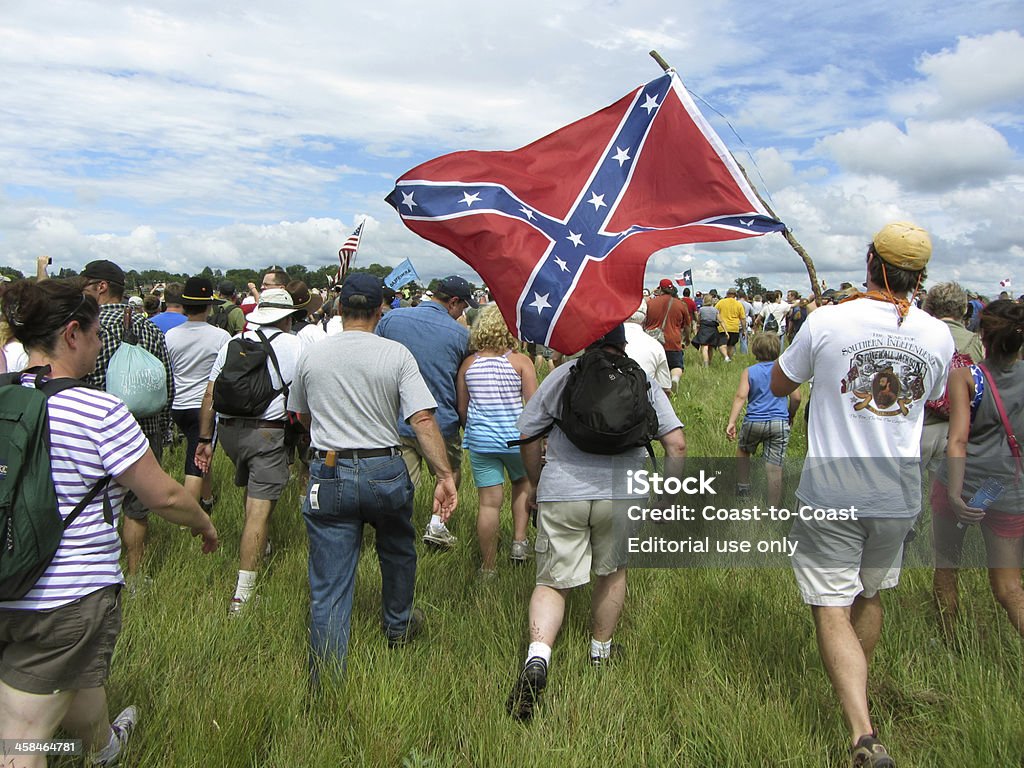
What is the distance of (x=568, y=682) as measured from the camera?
12.0ft

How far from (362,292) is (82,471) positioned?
5.61ft

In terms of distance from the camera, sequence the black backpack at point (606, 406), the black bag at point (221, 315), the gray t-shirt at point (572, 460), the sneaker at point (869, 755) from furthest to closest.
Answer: the black bag at point (221, 315) < the gray t-shirt at point (572, 460) < the black backpack at point (606, 406) < the sneaker at point (869, 755)

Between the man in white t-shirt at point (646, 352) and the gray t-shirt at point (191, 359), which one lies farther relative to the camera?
the man in white t-shirt at point (646, 352)

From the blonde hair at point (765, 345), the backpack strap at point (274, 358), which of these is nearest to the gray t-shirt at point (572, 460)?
the backpack strap at point (274, 358)

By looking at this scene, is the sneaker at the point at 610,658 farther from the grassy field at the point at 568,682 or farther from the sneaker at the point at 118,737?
the sneaker at the point at 118,737

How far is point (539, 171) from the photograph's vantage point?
443cm

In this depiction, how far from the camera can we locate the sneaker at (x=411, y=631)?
412 cm

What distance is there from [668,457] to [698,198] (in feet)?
4.74

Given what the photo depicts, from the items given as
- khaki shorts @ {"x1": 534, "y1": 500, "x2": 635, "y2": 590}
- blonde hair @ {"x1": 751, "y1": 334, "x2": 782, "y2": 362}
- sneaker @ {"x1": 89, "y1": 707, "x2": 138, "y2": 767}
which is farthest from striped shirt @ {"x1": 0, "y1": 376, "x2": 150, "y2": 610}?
blonde hair @ {"x1": 751, "y1": 334, "x2": 782, "y2": 362}

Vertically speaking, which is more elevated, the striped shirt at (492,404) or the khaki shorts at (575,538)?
the striped shirt at (492,404)

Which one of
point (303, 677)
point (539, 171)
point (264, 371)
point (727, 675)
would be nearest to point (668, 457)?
point (727, 675)

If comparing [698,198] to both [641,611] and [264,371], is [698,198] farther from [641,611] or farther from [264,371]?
[264,371]

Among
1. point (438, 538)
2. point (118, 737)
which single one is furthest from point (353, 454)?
point (438, 538)

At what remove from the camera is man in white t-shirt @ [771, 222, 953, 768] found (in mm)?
3090
